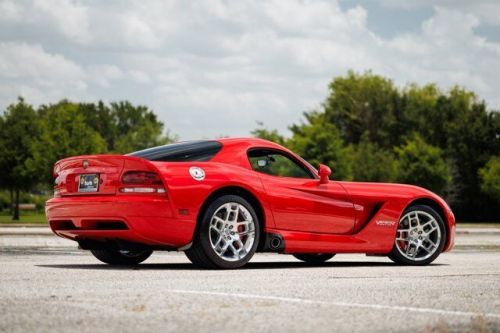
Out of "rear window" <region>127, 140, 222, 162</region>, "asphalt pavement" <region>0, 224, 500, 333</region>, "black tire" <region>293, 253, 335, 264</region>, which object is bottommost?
"black tire" <region>293, 253, 335, 264</region>

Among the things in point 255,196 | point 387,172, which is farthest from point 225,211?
point 387,172

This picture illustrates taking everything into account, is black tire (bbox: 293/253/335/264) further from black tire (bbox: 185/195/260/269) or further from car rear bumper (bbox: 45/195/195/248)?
car rear bumper (bbox: 45/195/195/248)

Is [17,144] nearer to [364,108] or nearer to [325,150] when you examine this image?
[325,150]

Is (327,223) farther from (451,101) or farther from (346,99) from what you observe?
(346,99)

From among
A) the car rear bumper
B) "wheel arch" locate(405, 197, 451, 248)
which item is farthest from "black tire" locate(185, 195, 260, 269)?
"wheel arch" locate(405, 197, 451, 248)

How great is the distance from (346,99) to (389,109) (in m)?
6.64

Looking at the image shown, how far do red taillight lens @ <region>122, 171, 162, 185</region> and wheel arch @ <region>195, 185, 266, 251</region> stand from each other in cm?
58

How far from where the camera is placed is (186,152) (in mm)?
9898

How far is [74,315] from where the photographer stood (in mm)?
5750

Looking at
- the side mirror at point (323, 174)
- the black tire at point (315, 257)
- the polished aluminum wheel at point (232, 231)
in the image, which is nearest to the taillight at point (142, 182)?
the polished aluminum wheel at point (232, 231)

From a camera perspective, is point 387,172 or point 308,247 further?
point 387,172

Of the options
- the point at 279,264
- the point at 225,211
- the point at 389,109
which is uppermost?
the point at 389,109

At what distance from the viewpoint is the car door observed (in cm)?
1017

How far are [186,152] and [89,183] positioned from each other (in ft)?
3.53
